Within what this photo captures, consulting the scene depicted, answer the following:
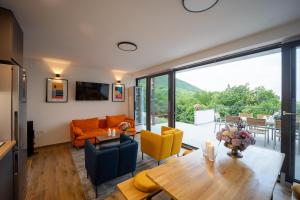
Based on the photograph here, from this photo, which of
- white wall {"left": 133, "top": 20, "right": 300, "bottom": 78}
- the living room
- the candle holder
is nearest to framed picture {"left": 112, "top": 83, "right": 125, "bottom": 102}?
the living room

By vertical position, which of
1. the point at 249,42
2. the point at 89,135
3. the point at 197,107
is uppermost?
the point at 249,42

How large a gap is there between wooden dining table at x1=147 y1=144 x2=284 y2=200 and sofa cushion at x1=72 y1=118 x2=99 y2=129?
12.0 ft

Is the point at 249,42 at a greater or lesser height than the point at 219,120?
greater

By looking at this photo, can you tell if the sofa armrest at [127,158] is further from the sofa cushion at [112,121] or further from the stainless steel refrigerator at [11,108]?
the sofa cushion at [112,121]

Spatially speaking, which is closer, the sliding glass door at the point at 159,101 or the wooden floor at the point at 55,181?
the wooden floor at the point at 55,181

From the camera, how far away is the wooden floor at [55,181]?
199 cm

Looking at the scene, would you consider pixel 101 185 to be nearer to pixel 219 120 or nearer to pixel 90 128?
pixel 90 128

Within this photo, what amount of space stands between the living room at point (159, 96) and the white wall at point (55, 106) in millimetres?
30

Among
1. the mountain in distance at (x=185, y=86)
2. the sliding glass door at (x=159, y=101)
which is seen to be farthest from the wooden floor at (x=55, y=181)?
the mountain in distance at (x=185, y=86)

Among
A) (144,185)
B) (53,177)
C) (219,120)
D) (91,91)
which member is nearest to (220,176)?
(144,185)

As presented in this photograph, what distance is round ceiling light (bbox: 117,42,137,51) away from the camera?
278cm

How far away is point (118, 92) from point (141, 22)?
3.76m

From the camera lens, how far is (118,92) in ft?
18.1

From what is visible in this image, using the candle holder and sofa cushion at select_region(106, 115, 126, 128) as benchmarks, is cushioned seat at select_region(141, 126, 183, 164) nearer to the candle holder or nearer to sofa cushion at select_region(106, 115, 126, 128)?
the candle holder
